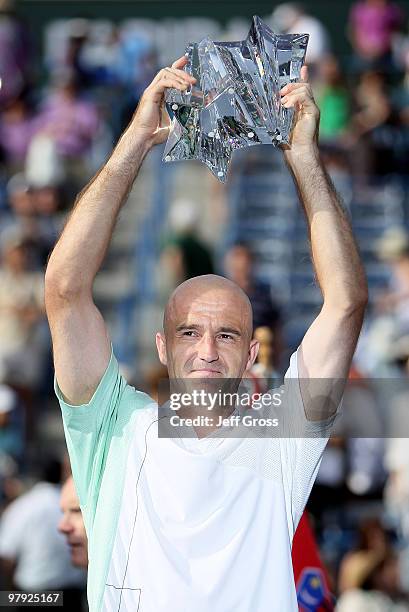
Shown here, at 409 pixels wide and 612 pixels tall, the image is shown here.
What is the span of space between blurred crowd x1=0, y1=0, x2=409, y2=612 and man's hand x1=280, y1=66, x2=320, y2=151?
127 centimetres

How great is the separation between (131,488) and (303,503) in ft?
1.29

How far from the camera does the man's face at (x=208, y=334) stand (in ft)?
9.96

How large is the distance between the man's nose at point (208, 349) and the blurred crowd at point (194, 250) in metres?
1.31

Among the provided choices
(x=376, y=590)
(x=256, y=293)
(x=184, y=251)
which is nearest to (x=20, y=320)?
(x=184, y=251)

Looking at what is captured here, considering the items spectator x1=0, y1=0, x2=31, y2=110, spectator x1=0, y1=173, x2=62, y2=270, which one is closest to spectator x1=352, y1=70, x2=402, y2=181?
spectator x1=0, y1=173, x2=62, y2=270

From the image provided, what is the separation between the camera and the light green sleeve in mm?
3033

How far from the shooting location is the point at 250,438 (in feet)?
10.1

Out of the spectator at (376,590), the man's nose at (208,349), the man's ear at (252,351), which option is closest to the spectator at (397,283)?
the spectator at (376,590)

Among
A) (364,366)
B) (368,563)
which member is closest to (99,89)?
(364,366)

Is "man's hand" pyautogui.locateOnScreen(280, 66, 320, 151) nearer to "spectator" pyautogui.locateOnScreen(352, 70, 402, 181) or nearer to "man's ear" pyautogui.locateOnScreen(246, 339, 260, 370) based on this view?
"man's ear" pyautogui.locateOnScreen(246, 339, 260, 370)

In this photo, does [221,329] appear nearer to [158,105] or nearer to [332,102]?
[158,105]

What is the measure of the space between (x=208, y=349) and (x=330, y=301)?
295 millimetres

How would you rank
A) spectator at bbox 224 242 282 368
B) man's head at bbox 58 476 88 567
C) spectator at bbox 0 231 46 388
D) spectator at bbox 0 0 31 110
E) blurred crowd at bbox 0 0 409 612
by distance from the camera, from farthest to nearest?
1. spectator at bbox 0 0 31 110
2. spectator at bbox 0 231 46 388
3. spectator at bbox 224 242 282 368
4. blurred crowd at bbox 0 0 409 612
5. man's head at bbox 58 476 88 567

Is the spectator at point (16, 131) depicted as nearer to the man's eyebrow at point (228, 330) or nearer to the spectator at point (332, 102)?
the spectator at point (332, 102)
